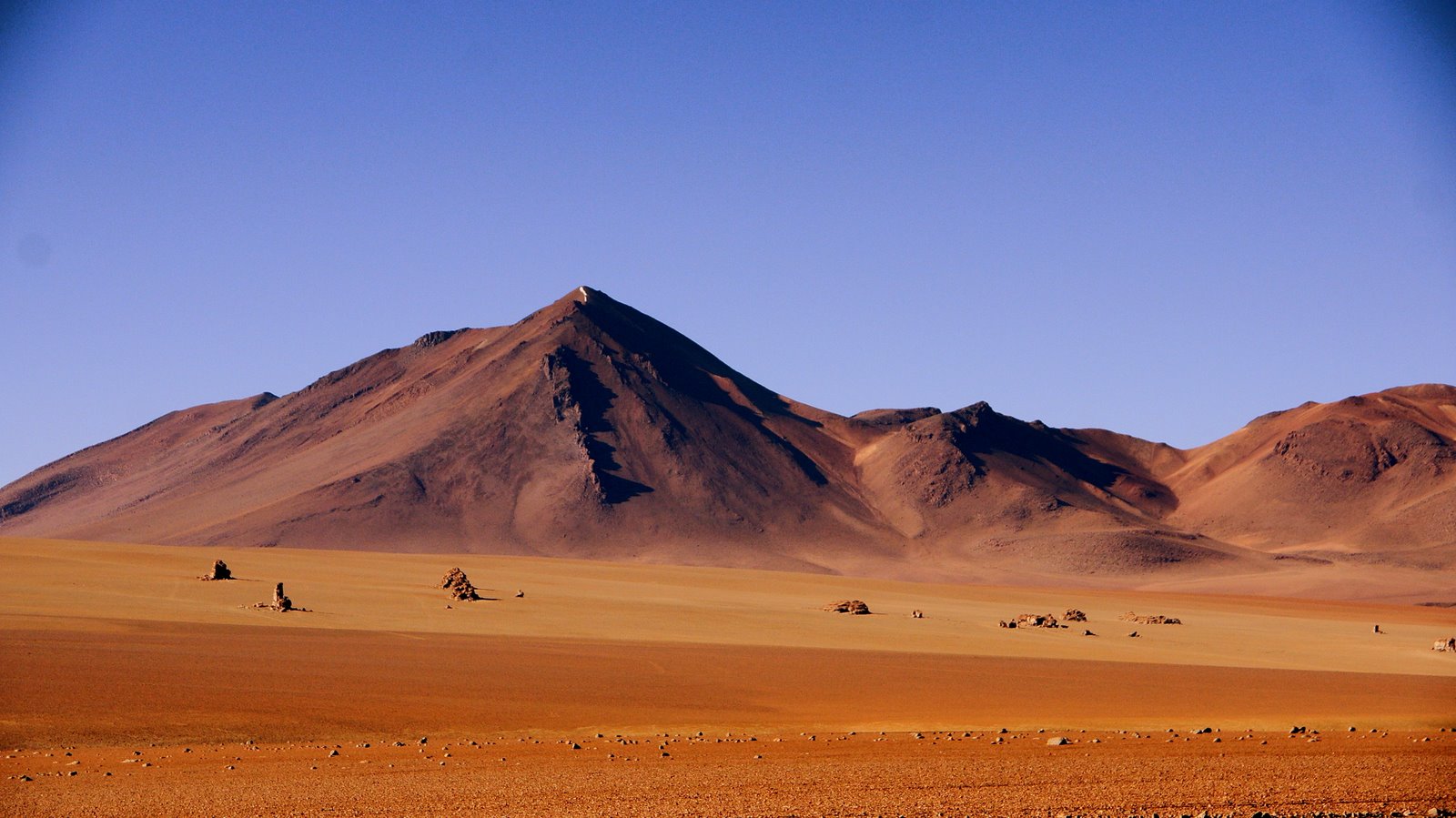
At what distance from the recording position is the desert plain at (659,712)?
50.5 feet

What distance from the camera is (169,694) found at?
21047mm

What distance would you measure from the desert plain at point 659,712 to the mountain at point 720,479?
6384cm

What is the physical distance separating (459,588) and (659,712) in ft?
75.0

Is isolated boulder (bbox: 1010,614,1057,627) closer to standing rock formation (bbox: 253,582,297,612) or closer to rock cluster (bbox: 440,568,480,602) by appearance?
rock cluster (bbox: 440,568,480,602)

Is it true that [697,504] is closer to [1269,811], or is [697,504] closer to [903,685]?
[903,685]

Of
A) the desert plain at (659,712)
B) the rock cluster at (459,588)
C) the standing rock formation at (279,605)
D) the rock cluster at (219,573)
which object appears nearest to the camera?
the desert plain at (659,712)

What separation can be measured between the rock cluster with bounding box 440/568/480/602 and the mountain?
5552cm

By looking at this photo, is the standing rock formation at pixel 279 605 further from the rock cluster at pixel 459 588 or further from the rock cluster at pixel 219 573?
the rock cluster at pixel 219 573

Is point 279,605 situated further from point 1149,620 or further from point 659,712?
point 1149,620

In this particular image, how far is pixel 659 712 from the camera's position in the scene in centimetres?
2248

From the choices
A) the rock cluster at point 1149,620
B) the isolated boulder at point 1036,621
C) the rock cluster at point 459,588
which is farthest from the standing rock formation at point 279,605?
the rock cluster at point 1149,620

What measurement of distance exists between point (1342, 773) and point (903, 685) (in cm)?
1021

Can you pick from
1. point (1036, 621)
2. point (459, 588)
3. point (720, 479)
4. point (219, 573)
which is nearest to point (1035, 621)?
point (1036, 621)

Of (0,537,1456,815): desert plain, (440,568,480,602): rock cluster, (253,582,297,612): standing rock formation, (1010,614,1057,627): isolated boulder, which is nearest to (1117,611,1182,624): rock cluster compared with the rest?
(0,537,1456,815): desert plain
